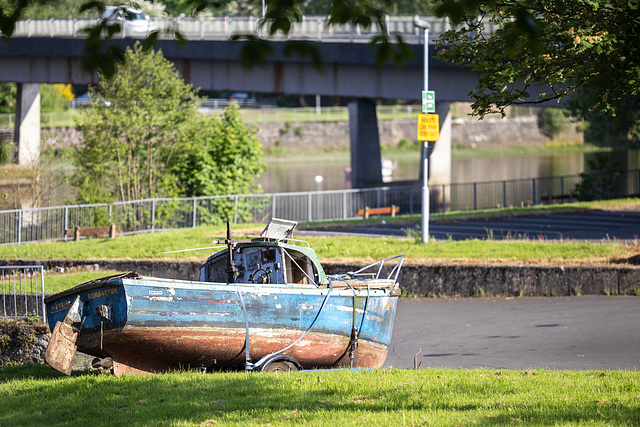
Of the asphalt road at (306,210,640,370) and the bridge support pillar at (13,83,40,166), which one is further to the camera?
the bridge support pillar at (13,83,40,166)

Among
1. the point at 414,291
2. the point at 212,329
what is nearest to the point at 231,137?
the point at 414,291

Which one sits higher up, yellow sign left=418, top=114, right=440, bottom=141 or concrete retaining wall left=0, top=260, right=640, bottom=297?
yellow sign left=418, top=114, right=440, bottom=141

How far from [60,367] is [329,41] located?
32941 millimetres

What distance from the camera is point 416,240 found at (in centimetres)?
2288

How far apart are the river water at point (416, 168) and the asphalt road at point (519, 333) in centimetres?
3706

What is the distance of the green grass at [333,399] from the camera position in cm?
827

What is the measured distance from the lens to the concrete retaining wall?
18016mm

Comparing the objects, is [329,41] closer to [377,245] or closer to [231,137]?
[231,137]

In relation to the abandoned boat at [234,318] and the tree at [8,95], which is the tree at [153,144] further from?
the tree at [8,95]

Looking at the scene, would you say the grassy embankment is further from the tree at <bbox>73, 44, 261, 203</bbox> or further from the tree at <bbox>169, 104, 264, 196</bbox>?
the tree at <bbox>73, 44, 261, 203</bbox>

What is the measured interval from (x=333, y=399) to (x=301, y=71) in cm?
3578

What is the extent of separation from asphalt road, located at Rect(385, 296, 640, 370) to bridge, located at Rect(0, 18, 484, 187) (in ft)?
65.7

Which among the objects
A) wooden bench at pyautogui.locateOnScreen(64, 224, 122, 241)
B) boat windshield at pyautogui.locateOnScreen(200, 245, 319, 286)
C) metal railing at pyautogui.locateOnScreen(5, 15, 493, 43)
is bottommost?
wooden bench at pyautogui.locateOnScreen(64, 224, 122, 241)

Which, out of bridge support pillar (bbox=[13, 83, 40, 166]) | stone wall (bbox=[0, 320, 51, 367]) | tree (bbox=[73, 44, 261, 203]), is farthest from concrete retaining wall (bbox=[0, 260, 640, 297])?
bridge support pillar (bbox=[13, 83, 40, 166])
